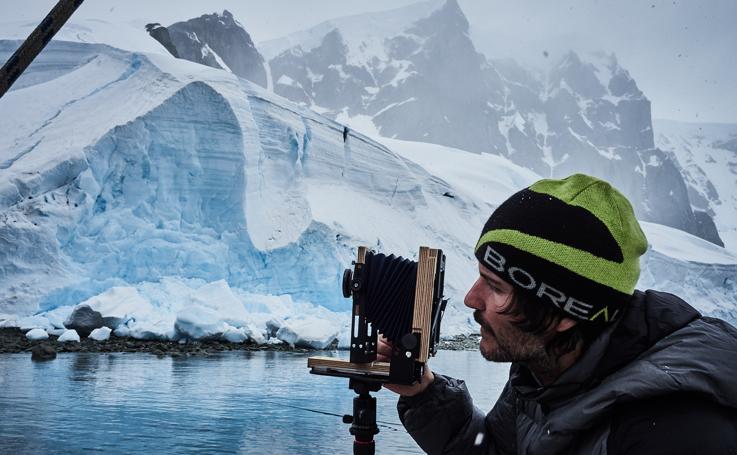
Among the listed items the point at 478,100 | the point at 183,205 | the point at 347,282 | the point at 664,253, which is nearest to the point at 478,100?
the point at 478,100

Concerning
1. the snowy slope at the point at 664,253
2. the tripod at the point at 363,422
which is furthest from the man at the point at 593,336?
the snowy slope at the point at 664,253

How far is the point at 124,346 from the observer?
14562 mm

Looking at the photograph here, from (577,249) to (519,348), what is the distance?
0.21 meters

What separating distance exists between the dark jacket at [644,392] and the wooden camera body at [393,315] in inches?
10.8

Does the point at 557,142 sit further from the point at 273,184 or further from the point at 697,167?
the point at 273,184

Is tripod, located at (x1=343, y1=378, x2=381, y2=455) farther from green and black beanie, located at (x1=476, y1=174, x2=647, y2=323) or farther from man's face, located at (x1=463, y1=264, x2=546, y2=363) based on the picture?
green and black beanie, located at (x1=476, y1=174, x2=647, y2=323)

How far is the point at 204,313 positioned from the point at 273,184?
722cm

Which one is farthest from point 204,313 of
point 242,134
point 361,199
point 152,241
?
point 361,199

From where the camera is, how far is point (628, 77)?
12762cm

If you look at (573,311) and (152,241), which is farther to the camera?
(152,241)

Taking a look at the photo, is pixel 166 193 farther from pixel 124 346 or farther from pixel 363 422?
pixel 363 422

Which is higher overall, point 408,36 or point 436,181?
point 408,36

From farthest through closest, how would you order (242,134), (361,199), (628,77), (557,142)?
(628,77)
(557,142)
(361,199)
(242,134)

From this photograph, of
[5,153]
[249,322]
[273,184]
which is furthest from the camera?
[273,184]
